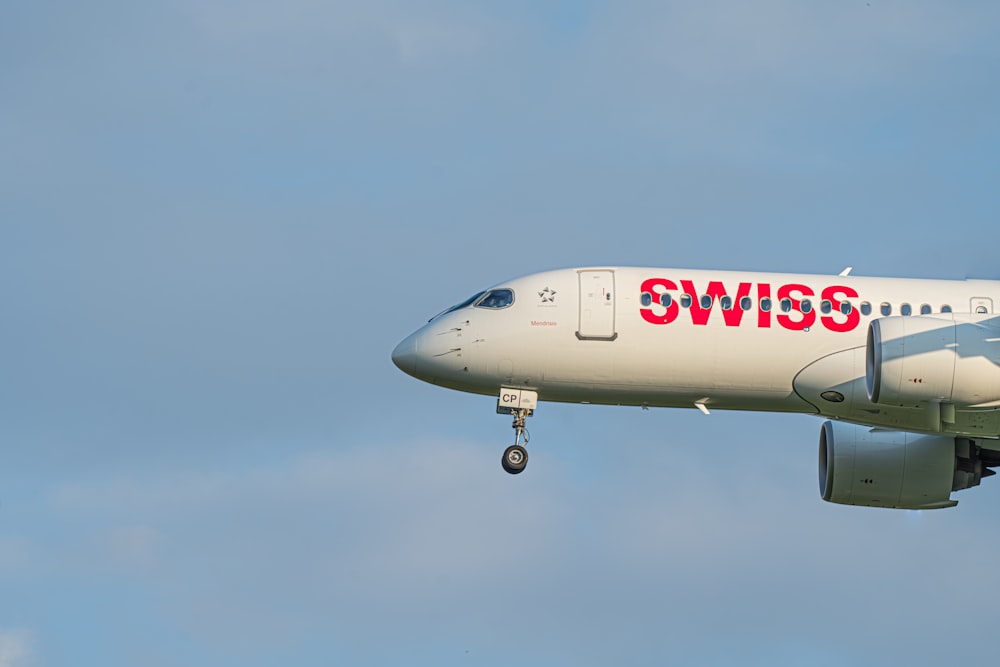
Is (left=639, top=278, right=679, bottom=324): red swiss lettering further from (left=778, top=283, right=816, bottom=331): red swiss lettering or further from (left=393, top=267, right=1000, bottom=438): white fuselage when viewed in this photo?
(left=778, top=283, right=816, bottom=331): red swiss lettering

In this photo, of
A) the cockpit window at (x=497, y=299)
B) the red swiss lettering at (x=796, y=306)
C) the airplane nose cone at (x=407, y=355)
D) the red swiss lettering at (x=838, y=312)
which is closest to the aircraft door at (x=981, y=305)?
the red swiss lettering at (x=838, y=312)

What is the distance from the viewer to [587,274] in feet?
166

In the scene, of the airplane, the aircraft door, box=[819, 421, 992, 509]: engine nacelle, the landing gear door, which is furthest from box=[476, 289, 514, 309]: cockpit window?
the aircraft door

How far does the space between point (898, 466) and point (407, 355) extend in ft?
44.7

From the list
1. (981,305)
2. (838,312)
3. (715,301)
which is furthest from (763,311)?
(981,305)

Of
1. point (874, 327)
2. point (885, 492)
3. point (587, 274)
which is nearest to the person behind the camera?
point (874, 327)

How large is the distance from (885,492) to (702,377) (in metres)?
7.56

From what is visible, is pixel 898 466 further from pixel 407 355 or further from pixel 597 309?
pixel 407 355

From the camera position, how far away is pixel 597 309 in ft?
164

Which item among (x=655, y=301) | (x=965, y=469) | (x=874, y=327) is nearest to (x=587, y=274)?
(x=655, y=301)

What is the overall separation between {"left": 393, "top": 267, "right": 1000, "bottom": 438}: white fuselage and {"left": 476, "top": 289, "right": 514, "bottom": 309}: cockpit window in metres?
0.04

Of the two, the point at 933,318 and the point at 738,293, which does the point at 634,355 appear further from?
the point at 933,318

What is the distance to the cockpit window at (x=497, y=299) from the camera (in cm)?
5062

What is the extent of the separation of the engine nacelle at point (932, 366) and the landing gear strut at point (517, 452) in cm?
879
